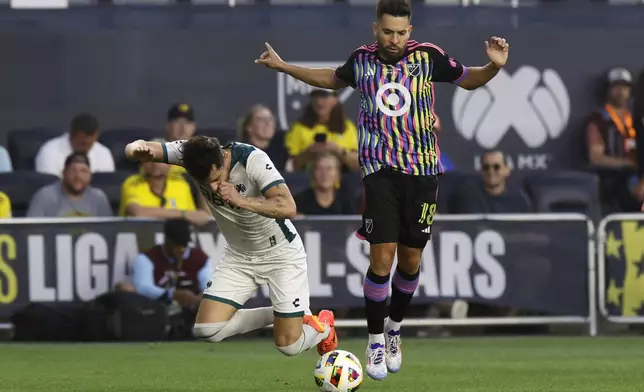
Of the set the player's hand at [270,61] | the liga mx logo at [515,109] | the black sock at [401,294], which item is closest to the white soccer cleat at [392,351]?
the black sock at [401,294]

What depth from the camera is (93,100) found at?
17250 mm

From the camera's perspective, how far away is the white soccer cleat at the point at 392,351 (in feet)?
35.6

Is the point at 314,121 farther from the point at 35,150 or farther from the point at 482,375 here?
the point at 482,375

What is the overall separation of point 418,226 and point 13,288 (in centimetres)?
565

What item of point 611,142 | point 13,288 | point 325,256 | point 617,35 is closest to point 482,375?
point 325,256

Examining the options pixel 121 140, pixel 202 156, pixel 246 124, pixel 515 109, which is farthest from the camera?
pixel 515 109

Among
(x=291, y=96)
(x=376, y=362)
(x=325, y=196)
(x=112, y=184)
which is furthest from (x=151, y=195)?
(x=376, y=362)

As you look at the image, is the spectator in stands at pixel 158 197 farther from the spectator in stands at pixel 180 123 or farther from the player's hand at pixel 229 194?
the player's hand at pixel 229 194

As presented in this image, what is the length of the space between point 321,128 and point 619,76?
11.8 feet

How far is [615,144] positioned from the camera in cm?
1745

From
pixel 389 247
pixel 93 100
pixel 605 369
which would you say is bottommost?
pixel 605 369

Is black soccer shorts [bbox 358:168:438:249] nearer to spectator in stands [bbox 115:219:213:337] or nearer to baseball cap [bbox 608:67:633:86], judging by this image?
spectator in stands [bbox 115:219:213:337]

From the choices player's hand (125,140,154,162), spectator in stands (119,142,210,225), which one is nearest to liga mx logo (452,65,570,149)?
spectator in stands (119,142,210,225)

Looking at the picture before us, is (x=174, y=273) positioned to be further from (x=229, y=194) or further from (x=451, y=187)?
(x=229, y=194)
